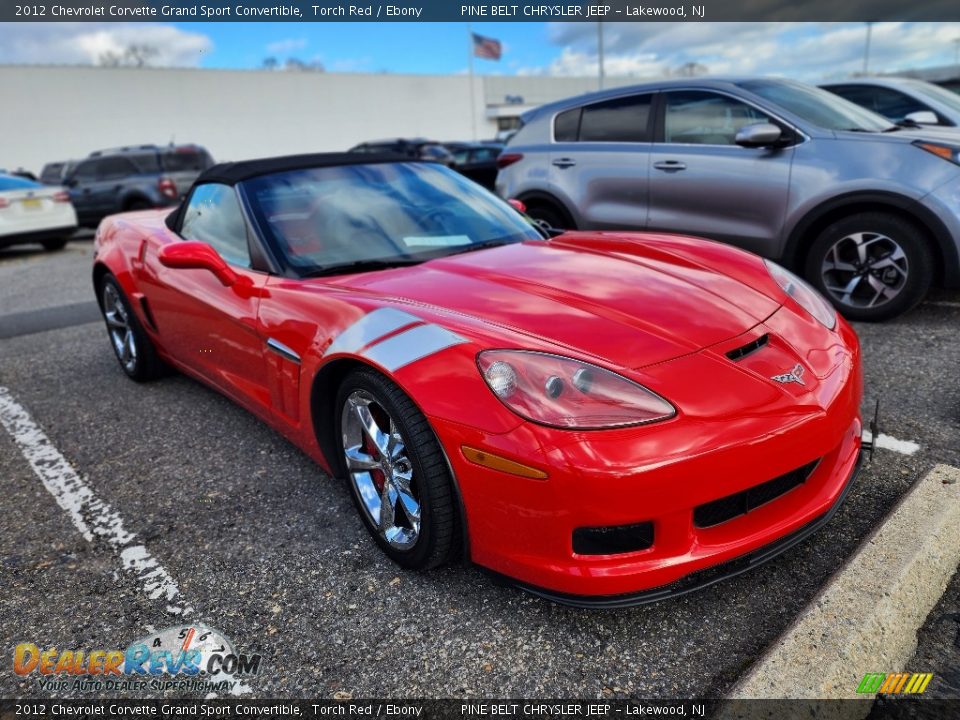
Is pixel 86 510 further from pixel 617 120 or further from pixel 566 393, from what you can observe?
pixel 617 120

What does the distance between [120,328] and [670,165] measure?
3.92 metres

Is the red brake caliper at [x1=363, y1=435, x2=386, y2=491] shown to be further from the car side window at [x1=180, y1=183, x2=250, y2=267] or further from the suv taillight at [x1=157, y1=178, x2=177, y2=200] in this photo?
the suv taillight at [x1=157, y1=178, x2=177, y2=200]

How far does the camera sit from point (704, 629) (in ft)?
6.23

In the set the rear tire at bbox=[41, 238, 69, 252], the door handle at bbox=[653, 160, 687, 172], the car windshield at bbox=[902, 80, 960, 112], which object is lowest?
the rear tire at bbox=[41, 238, 69, 252]

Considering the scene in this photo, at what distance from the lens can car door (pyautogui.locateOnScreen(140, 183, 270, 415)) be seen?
283cm

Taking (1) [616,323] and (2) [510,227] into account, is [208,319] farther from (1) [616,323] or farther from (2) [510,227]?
(1) [616,323]

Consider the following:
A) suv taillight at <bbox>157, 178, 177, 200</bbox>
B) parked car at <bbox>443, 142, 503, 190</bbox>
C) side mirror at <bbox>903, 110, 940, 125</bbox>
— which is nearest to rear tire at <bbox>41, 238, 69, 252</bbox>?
suv taillight at <bbox>157, 178, 177, 200</bbox>

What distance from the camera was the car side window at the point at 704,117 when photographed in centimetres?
478

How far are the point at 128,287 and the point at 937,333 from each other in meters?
4.74

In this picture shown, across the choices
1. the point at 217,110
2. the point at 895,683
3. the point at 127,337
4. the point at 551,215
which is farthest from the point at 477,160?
the point at 217,110

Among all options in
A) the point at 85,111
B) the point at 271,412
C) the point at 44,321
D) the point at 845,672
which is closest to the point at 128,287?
the point at 271,412

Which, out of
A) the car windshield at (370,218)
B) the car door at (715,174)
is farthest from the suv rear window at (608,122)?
the car windshield at (370,218)

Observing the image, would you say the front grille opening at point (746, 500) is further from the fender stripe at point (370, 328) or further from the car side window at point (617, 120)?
the car side window at point (617, 120)

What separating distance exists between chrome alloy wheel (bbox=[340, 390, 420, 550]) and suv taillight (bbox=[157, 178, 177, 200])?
1165 centimetres
